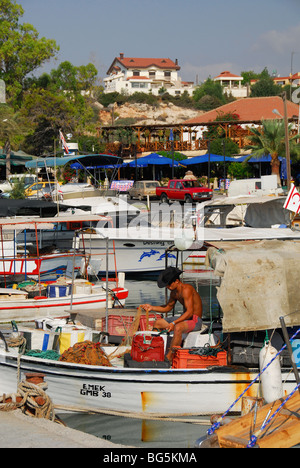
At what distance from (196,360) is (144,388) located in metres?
0.92

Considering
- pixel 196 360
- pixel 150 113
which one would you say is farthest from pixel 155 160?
pixel 150 113

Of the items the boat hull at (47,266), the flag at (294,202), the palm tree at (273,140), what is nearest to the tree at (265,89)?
the palm tree at (273,140)

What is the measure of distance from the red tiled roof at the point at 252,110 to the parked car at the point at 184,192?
22.4 m

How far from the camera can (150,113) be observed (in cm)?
10425

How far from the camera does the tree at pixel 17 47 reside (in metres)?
62.0

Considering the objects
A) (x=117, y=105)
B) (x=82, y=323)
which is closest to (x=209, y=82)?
(x=117, y=105)

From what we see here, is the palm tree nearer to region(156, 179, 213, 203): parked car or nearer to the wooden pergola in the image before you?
region(156, 179, 213, 203): parked car

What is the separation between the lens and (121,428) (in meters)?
10.4

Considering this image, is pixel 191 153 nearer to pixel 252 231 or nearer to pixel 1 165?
pixel 1 165

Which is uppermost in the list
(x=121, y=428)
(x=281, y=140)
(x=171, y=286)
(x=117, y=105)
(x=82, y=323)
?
(x=117, y=105)

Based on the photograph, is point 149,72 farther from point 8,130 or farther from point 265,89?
point 8,130

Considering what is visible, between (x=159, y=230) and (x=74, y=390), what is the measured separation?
722cm

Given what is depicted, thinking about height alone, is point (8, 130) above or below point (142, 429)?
above

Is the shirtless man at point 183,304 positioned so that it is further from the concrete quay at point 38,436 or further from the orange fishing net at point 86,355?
the concrete quay at point 38,436
